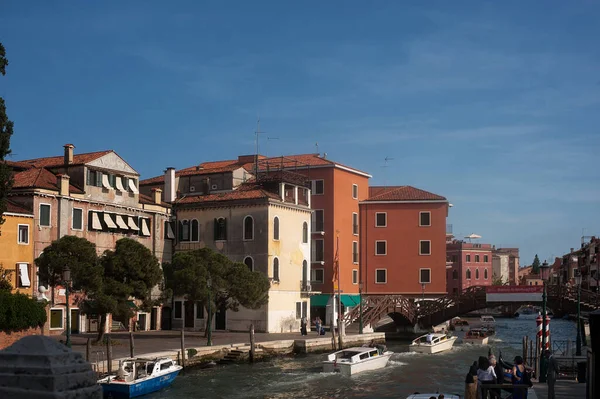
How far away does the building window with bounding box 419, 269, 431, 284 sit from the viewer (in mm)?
53875

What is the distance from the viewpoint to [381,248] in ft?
179

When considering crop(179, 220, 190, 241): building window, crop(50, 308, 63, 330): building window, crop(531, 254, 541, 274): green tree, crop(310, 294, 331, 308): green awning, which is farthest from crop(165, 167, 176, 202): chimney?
crop(531, 254, 541, 274): green tree

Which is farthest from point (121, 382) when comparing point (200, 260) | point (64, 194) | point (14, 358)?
point (14, 358)

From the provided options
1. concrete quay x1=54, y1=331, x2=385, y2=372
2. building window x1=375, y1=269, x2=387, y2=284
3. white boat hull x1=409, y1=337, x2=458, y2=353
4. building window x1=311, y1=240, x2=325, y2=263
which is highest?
building window x1=311, y1=240, x2=325, y2=263

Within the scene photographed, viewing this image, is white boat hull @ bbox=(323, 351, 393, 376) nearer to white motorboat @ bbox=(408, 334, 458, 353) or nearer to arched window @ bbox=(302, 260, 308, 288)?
white motorboat @ bbox=(408, 334, 458, 353)

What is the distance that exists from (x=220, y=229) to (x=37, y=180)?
1195 cm

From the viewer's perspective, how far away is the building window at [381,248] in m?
54.5

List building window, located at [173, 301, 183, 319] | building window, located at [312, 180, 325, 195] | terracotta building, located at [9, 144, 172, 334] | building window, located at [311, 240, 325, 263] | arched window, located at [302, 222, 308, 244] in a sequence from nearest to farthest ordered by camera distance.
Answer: terracotta building, located at [9, 144, 172, 334] < building window, located at [173, 301, 183, 319] < arched window, located at [302, 222, 308, 244] < building window, located at [311, 240, 325, 263] < building window, located at [312, 180, 325, 195]

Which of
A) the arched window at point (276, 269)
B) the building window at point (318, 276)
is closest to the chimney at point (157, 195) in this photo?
the arched window at point (276, 269)

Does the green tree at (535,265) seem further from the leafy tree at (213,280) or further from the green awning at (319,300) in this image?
the leafy tree at (213,280)

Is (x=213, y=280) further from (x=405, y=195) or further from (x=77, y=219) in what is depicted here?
(x=405, y=195)

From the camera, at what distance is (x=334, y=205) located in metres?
51.8

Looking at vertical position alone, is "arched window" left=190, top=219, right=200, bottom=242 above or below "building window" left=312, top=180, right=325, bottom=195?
below

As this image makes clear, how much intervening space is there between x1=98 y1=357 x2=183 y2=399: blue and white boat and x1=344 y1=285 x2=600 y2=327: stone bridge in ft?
77.1
